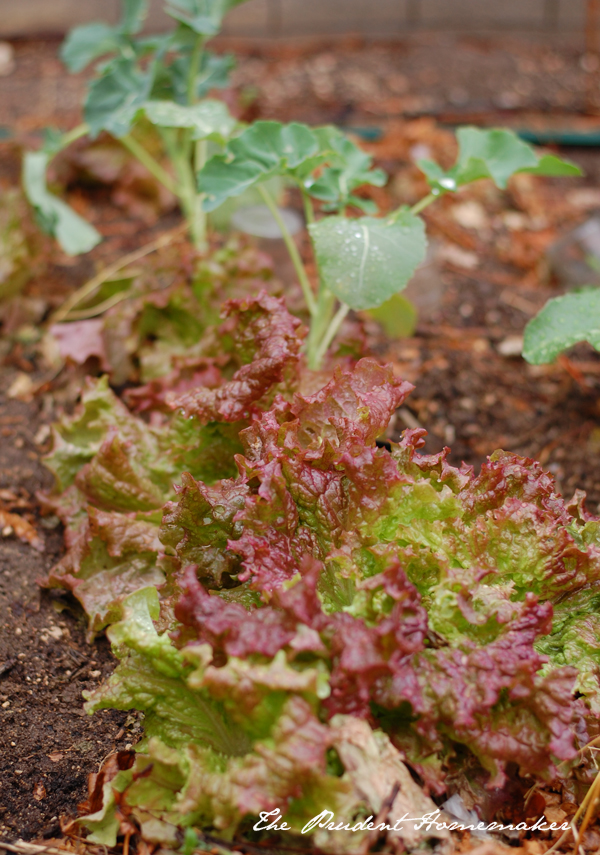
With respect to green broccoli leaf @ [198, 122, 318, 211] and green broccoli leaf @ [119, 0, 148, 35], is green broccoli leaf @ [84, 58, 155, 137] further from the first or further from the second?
green broccoli leaf @ [198, 122, 318, 211]

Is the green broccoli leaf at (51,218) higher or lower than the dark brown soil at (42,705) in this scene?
higher

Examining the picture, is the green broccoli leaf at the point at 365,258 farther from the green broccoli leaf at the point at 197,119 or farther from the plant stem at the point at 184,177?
the plant stem at the point at 184,177

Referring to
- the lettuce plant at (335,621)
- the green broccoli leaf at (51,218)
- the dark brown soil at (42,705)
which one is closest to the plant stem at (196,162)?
the green broccoli leaf at (51,218)

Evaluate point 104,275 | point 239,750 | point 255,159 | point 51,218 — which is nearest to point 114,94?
point 51,218

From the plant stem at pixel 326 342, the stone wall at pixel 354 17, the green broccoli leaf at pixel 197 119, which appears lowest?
the plant stem at pixel 326 342

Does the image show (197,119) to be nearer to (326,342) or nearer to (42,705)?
(326,342)

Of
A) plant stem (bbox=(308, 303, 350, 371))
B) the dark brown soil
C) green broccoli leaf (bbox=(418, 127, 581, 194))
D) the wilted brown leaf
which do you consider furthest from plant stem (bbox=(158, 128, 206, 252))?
the dark brown soil
